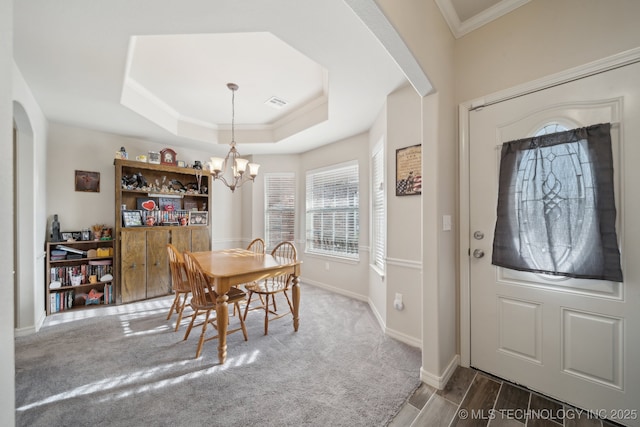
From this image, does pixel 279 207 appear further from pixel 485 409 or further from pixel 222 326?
pixel 485 409

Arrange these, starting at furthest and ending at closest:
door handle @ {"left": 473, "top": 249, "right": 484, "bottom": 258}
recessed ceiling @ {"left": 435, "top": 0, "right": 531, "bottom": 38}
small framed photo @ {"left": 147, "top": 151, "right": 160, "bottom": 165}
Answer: small framed photo @ {"left": 147, "top": 151, "right": 160, "bottom": 165} < door handle @ {"left": 473, "top": 249, "right": 484, "bottom": 258} < recessed ceiling @ {"left": 435, "top": 0, "right": 531, "bottom": 38}

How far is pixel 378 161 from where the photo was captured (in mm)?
3240

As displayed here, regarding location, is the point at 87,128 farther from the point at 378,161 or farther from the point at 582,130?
the point at 582,130

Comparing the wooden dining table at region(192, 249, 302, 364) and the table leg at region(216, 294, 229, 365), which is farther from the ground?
the wooden dining table at region(192, 249, 302, 364)

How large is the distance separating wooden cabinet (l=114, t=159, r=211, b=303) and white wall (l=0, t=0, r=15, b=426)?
3558mm

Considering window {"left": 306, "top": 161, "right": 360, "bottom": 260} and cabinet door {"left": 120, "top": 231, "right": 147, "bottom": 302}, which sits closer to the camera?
cabinet door {"left": 120, "top": 231, "right": 147, "bottom": 302}

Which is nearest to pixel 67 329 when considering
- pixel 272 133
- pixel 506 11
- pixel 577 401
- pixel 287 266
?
pixel 287 266

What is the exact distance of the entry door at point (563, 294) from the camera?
143 centimetres

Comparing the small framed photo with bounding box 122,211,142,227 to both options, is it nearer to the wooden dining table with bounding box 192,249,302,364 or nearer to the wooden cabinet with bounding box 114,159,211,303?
the wooden cabinet with bounding box 114,159,211,303

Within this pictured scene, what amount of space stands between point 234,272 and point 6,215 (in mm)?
1722

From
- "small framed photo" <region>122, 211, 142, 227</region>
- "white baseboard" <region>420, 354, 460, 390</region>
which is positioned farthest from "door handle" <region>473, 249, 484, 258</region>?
"small framed photo" <region>122, 211, 142, 227</region>

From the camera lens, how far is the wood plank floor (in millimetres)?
1507

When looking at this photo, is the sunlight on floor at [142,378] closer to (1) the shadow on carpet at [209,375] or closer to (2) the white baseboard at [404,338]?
(1) the shadow on carpet at [209,375]

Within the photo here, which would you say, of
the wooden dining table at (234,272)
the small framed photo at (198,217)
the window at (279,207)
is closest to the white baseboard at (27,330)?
the wooden dining table at (234,272)
